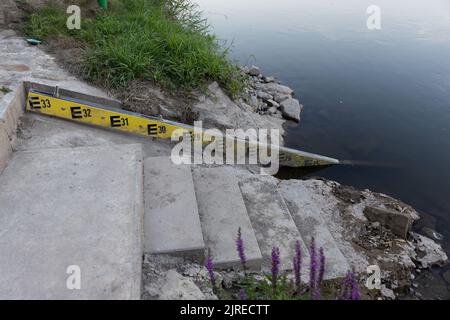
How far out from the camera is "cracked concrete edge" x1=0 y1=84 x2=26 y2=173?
3736 millimetres

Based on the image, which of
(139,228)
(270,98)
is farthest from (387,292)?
(270,98)

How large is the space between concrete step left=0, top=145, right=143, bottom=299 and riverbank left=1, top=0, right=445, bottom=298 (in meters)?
0.44

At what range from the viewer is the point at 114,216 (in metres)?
3.16

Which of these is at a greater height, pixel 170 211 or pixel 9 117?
pixel 9 117

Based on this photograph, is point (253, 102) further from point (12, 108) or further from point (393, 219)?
point (12, 108)

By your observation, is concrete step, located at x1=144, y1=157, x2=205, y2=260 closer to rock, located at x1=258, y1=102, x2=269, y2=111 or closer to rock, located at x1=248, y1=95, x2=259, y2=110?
rock, located at x1=248, y1=95, x2=259, y2=110

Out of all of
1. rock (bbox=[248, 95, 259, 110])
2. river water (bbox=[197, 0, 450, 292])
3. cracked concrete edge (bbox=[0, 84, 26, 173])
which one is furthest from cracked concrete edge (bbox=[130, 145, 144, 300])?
rock (bbox=[248, 95, 259, 110])

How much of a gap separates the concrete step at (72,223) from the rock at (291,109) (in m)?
4.40

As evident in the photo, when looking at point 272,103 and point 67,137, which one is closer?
point 67,137

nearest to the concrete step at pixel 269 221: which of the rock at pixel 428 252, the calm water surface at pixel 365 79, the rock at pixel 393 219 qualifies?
the rock at pixel 393 219

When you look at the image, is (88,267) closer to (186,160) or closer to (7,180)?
(7,180)

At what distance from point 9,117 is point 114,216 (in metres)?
1.88

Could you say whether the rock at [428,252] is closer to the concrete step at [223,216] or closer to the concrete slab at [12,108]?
the concrete step at [223,216]
